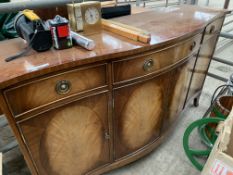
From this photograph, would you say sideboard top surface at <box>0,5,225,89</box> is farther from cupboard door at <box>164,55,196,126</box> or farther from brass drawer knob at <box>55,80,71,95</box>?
cupboard door at <box>164,55,196,126</box>

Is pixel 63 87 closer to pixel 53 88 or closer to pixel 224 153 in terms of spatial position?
pixel 53 88

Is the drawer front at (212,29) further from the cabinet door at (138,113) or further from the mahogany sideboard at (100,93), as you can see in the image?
the cabinet door at (138,113)

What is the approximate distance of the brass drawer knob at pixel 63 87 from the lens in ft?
2.19

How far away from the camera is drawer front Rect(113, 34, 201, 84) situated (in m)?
0.78

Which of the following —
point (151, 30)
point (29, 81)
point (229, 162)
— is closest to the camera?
point (29, 81)

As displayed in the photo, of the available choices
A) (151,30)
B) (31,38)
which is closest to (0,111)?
(31,38)

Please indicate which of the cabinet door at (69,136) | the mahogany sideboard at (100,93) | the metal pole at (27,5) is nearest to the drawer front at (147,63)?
the mahogany sideboard at (100,93)

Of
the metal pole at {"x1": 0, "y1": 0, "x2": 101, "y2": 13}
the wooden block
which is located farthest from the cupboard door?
the metal pole at {"x1": 0, "y1": 0, "x2": 101, "y2": 13}

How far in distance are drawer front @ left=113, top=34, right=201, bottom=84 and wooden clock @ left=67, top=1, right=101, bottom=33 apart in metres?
0.26

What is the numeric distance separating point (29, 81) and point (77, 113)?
253mm

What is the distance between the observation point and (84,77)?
0.71 meters

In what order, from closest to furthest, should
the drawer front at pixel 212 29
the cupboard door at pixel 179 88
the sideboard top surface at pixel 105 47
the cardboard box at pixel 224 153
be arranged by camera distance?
the sideboard top surface at pixel 105 47 → the cardboard box at pixel 224 153 → the cupboard door at pixel 179 88 → the drawer front at pixel 212 29

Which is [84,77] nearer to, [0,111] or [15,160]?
[0,111]

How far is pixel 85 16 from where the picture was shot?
33.5 inches
